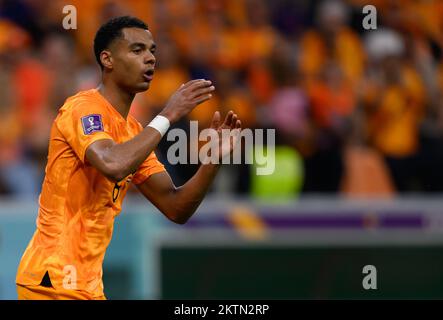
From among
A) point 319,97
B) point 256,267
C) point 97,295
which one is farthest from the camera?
point 319,97

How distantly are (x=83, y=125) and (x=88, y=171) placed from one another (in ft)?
0.93

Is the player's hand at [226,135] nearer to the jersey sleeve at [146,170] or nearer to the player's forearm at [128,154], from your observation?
the jersey sleeve at [146,170]

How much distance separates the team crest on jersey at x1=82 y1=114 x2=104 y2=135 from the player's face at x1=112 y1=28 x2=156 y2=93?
0.29 m

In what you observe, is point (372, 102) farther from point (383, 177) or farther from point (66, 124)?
point (66, 124)

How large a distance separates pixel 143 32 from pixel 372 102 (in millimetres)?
6189

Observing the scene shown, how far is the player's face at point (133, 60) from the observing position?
235 inches

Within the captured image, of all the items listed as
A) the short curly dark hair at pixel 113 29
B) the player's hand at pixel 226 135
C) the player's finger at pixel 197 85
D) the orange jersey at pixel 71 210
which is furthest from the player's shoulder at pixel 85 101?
the player's hand at pixel 226 135

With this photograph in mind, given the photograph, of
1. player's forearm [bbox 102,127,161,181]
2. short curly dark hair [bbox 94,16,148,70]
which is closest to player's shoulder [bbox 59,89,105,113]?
short curly dark hair [bbox 94,16,148,70]

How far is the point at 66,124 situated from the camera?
233 inches

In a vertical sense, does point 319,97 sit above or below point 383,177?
above

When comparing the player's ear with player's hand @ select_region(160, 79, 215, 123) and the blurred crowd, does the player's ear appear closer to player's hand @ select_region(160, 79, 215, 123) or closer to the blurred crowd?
player's hand @ select_region(160, 79, 215, 123)

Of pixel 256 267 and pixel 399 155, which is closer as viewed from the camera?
pixel 256 267

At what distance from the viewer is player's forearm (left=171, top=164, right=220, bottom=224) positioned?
6.21m

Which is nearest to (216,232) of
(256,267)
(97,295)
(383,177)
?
(256,267)
